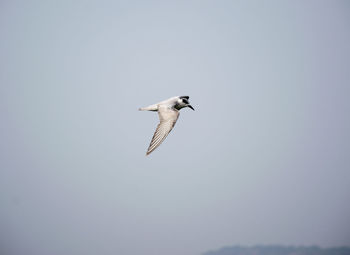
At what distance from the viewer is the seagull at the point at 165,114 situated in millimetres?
16736

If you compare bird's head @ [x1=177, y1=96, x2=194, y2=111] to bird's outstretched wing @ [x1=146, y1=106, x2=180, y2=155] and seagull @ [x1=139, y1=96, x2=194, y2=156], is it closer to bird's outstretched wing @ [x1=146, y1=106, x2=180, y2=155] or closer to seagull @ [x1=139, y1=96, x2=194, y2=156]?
seagull @ [x1=139, y1=96, x2=194, y2=156]

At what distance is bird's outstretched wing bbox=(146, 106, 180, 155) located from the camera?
16.4 m

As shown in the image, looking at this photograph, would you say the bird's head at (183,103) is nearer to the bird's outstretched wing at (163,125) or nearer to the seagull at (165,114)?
the seagull at (165,114)

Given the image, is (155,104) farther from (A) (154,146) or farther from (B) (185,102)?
(A) (154,146)

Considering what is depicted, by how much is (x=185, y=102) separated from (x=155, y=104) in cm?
222

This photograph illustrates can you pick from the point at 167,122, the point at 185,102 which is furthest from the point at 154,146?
the point at 185,102

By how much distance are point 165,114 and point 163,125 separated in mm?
1274

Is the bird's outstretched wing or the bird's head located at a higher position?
the bird's head

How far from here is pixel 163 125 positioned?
17875 millimetres

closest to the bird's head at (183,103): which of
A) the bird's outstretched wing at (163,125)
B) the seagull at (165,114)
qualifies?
the seagull at (165,114)

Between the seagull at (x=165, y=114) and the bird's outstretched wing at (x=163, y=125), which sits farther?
the seagull at (x=165, y=114)

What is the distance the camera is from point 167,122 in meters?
18.2

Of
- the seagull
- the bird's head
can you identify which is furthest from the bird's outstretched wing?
the bird's head

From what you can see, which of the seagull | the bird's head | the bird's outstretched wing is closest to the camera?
the bird's outstretched wing
